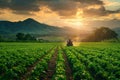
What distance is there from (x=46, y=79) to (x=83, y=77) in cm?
282

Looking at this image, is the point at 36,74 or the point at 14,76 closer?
the point at 14,76

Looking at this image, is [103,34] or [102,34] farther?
[102,34]

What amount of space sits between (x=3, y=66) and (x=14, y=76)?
169 inches

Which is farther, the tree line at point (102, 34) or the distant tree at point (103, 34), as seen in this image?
the distant tree at point (103, 34)

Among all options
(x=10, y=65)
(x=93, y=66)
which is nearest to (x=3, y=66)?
(x=10, y=65)

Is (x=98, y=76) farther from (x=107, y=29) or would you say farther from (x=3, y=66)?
(x=107, y=29)

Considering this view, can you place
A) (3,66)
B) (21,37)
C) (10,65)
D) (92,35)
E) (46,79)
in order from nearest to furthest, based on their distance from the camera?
(46,79)
(3,66)
(10,65)
(21,37)
(92,35)

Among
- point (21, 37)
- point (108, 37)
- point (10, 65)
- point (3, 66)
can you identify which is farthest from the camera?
point (108, 37)

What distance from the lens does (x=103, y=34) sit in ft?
577

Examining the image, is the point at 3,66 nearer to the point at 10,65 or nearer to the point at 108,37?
the point at 10,65

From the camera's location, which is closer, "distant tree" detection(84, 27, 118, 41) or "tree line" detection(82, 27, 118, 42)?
"tree line" detection(82, 27, 118, 42)

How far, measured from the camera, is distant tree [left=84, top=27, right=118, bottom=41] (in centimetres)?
17312

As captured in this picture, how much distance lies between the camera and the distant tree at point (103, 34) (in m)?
173

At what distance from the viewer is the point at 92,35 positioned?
183875 mm
